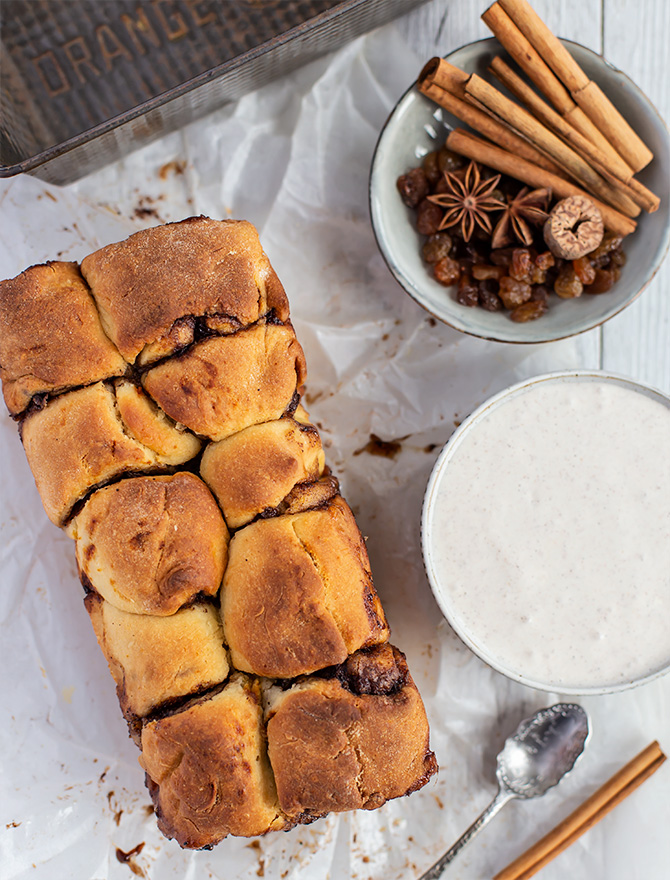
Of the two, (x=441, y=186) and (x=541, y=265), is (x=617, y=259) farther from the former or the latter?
(x=441, y=186)

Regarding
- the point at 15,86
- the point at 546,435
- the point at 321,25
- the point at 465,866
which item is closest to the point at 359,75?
the point at 321,25

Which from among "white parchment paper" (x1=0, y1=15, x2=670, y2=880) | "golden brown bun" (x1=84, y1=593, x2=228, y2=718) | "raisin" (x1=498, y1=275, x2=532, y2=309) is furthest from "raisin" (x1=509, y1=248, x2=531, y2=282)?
"golden brown bun" (x1=84, y1=593, x2=228, y2=718)

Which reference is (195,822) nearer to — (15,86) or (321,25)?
(321,25)

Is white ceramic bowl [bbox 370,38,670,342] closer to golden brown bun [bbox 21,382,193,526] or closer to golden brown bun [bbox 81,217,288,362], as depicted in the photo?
golden brown bun [bbox 81,217,288,362]

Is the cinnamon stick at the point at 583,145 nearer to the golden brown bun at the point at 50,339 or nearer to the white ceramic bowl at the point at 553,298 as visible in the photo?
the white ceramic bowl at the point at 553,298

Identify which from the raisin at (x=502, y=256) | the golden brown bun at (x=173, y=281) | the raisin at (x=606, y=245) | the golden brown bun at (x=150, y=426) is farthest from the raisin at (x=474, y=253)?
the golden brown bun at (x=150, y=426)

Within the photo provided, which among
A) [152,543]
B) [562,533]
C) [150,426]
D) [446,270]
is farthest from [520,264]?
[152,543]
